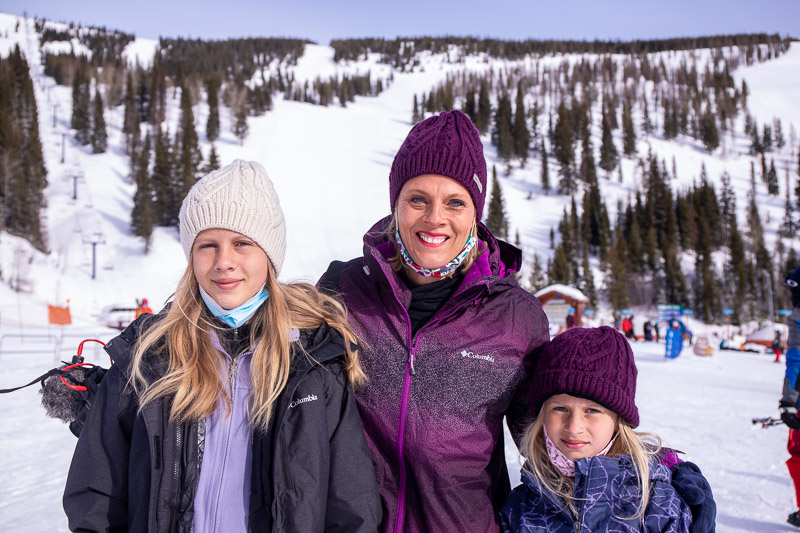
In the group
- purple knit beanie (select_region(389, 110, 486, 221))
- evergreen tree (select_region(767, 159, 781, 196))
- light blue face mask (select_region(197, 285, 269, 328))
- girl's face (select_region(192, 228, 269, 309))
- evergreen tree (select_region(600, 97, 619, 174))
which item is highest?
purple knit beanie (select_region(389, 110, 486, 221))

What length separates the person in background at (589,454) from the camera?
1.75 metres

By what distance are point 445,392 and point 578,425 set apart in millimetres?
508

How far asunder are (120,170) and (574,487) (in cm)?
4744

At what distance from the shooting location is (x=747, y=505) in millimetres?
3922

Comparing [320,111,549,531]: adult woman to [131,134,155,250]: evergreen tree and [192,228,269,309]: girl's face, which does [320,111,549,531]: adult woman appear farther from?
[131,134,155,250]: evergreen tree

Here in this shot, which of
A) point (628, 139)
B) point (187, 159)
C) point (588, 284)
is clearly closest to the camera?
point (187, 159)

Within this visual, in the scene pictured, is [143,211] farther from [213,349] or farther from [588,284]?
[213,349]

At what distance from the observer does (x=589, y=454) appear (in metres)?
Result: 1.87

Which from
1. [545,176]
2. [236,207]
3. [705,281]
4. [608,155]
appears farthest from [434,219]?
[608,155]

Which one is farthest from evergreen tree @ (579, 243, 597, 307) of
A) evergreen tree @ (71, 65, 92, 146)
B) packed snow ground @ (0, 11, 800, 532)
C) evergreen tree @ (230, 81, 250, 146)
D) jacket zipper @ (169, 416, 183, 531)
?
evergreen tree @ (71, 65, 92, 146)

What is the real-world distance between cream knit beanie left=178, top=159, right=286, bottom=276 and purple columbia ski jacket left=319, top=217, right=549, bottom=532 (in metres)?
0.40

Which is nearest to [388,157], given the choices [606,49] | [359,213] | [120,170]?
[359,213]

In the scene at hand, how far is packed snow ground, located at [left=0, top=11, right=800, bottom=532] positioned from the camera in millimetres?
4586

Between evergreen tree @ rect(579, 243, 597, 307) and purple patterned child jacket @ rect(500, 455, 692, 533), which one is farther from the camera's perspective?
evergreen tree @ rect(579, 243, 597, 307)
